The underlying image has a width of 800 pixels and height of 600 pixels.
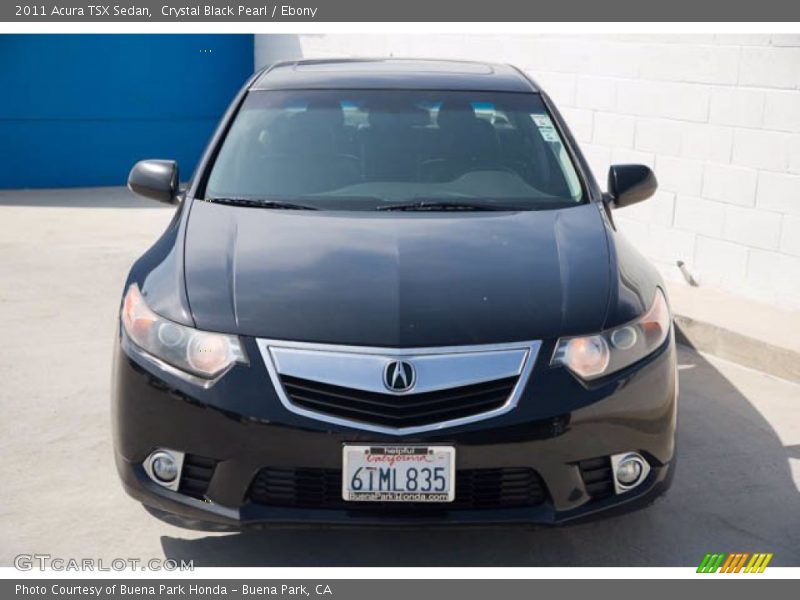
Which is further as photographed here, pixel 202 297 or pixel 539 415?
pixel 202 297

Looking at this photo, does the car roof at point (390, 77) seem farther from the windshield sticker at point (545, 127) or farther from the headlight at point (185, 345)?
the headlight at point (185, 345)

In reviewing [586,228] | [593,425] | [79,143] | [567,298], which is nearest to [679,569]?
[593,425]

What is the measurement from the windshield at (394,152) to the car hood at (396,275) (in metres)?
0.23

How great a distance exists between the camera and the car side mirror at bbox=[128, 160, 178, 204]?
512cm

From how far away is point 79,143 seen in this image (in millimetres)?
12953

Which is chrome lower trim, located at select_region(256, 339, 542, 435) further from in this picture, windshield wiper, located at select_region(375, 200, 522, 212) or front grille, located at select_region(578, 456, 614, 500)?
windshield wiper, located at select_region(375, 200, 522, 212)

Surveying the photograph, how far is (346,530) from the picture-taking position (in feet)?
13.8

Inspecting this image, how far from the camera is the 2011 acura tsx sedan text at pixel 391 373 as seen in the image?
3.61 metres

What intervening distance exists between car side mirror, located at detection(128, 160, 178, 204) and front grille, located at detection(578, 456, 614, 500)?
2266 millimetres

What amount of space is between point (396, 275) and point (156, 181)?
61.3 inches

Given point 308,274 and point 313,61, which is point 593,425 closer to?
point 308,274

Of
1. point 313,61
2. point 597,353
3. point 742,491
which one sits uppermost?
point 313,61

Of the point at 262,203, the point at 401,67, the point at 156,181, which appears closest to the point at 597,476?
the point at 262,203

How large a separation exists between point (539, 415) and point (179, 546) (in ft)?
4.37
